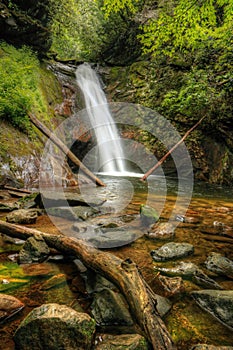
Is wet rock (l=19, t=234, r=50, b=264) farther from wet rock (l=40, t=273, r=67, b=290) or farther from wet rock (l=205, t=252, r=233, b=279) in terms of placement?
wet rock (l=205, t=252, r=233, b=279)

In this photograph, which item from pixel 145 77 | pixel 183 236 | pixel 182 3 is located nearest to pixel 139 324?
pixel 183 236

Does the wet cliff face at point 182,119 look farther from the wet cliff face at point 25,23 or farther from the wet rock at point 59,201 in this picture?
the wet rock at point 59,201

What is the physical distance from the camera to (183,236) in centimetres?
361

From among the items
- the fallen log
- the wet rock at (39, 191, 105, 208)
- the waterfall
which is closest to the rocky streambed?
the fallen log

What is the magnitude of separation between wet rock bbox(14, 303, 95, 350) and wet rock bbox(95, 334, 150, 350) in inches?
3.7

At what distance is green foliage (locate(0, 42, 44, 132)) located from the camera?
7.05 metres

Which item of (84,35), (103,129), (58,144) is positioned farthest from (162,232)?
(84,35)

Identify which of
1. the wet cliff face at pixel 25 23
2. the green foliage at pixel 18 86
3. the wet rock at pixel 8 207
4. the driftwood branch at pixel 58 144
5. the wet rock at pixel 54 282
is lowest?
the wet rock at pixel 54 282

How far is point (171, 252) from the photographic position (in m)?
2.87

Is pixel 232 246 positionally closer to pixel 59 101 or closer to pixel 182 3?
pixel 182 3

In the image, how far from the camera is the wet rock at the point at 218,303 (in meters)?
1.77

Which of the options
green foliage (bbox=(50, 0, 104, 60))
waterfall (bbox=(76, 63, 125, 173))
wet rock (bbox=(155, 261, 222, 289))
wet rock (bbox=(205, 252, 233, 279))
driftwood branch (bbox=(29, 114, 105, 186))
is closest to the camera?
wet rock (bbox=(155, 261, 222, 289))

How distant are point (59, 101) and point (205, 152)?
7325mm

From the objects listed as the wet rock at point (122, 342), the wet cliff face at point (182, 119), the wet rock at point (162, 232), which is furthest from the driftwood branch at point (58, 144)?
the wet rock at point (122, 342)
